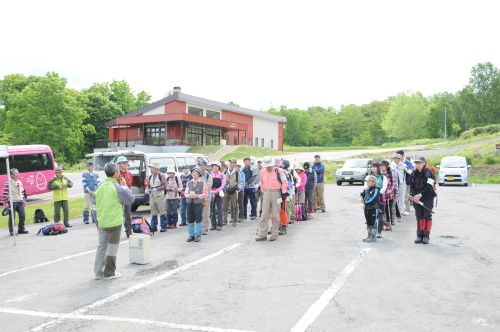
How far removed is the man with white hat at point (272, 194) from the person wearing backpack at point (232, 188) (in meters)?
2.71

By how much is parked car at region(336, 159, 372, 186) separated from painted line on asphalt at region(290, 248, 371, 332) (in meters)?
18.3

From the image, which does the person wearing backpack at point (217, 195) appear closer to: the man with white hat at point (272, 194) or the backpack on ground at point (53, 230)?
the man with white hat at point (272, 194)

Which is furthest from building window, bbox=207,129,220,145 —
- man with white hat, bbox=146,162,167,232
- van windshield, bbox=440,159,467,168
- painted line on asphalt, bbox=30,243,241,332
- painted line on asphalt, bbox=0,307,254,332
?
painted line on asphalt, bbox=0,307,254,332

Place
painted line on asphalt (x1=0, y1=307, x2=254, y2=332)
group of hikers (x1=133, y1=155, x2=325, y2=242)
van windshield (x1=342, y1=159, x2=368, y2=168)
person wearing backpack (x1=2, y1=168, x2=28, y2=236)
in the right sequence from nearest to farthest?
1. painted line on asphalt (x1=0, y1=307, x2=254, y2=332)
2. group of hikers (x1=133, y1=155, x2=325, y2=242)
3. person wearing backpack (x1=2, y1=168, x2=28, y2=236)
4. van windshield (x1=342, y1=159, x2=368, y2=168)

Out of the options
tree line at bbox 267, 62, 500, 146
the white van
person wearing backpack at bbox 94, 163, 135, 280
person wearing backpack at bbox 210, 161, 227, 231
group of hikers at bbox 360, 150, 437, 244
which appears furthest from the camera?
tree line at bbox 267, 62, 500, 146

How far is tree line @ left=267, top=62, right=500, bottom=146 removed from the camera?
282 ft

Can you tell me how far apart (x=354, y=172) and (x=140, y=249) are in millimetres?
19789

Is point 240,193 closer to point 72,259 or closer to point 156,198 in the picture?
point 156,198

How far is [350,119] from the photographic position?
4345 inches

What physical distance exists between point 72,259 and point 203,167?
151 inches

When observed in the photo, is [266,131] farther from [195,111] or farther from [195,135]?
[195,135]

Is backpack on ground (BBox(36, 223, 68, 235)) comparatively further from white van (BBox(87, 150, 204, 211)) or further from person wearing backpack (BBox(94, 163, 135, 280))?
person wearing backpack (BBox(94, 163, 135, 280))

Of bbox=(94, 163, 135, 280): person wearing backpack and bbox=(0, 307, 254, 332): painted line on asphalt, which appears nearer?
bbox=(0, 307, 254, 332): painted line on asphalt

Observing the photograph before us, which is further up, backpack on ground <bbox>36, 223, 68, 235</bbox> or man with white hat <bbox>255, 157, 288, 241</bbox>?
man with white hat <bbox>255, 157, 288, 241</bbox>
